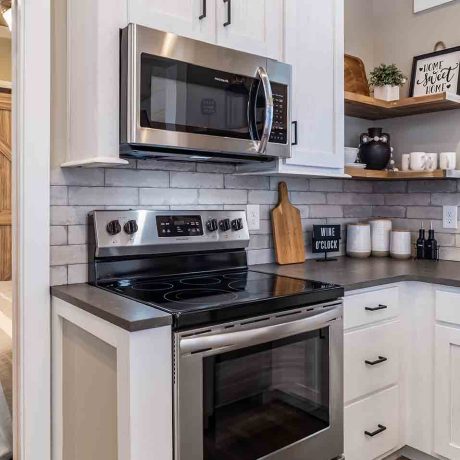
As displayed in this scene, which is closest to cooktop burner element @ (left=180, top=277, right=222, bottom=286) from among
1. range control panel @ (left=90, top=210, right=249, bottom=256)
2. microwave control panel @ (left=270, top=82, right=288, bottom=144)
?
range control panel @ (left=90, top=210, right=249, bottom=256)

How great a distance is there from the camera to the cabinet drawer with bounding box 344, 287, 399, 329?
1821 millimetres

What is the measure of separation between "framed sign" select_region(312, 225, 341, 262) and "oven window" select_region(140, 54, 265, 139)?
83 centimetres

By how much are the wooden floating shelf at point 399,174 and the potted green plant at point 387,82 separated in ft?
1.35

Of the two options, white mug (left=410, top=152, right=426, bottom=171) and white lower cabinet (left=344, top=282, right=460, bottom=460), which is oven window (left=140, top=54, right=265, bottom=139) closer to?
white lower cabinet (left=344, top=282, right=460, bottom=460)

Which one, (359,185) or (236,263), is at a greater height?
(359,185)

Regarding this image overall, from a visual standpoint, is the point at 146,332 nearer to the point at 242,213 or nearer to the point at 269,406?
the point at 269,406

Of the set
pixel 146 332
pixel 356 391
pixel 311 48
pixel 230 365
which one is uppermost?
pixel 311 48

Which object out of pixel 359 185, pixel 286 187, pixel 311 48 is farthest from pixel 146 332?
pixel 359 185

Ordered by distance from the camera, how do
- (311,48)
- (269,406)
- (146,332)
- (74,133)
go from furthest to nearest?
(311,48) < (74,133) < (269,406) < (146,332)

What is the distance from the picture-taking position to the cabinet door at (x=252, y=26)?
1.81 m

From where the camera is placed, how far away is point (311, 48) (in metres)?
2.11

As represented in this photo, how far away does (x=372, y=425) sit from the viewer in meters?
1.92

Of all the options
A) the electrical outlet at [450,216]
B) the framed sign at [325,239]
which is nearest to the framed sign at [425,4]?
the electrical outlet at [450,216]

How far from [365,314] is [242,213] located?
692 millimetres
